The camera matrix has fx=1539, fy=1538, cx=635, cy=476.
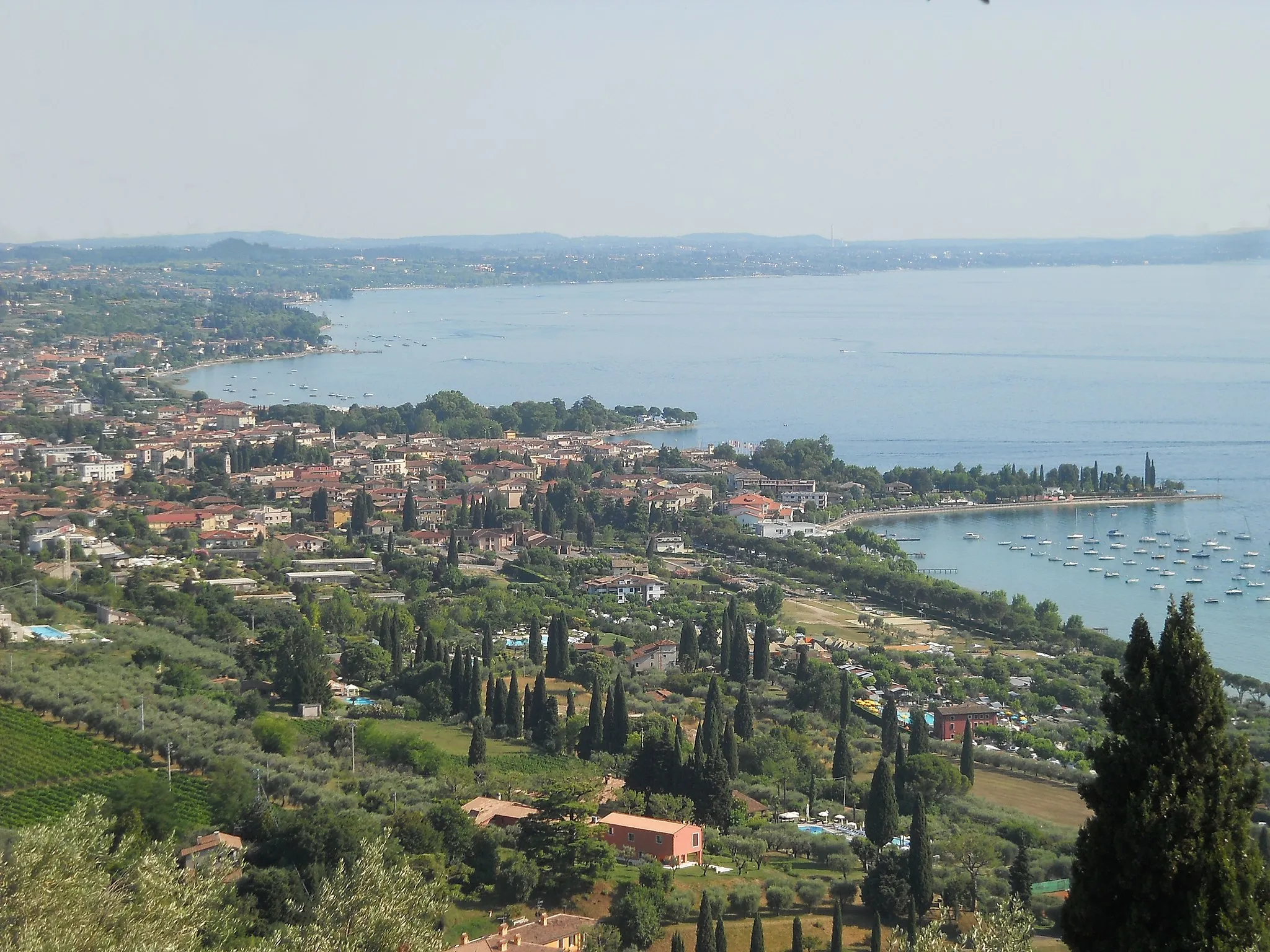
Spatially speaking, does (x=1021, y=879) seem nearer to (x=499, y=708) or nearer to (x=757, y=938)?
(x=757, y=938)

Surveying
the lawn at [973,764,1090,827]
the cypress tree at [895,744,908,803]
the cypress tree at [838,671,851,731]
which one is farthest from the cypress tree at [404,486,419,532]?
the cypress tree at [895,744,908,803]

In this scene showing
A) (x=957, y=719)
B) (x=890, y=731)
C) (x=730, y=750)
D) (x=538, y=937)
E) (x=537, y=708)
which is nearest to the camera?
(x=538, y=937)

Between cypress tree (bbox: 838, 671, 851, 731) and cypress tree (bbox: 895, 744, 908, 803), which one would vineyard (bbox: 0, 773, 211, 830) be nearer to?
cypress tree (bbox: 895, 744, 908, 803)

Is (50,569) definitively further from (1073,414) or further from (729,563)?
(1073,414)

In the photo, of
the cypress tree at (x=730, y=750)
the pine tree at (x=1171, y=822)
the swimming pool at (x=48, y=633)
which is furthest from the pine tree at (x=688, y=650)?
the pine tree at (x=1171, y=822)

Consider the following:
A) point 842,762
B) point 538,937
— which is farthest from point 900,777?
point 538,937

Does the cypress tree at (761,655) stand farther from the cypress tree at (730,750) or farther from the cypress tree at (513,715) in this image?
the cypress tree at (730,750)
